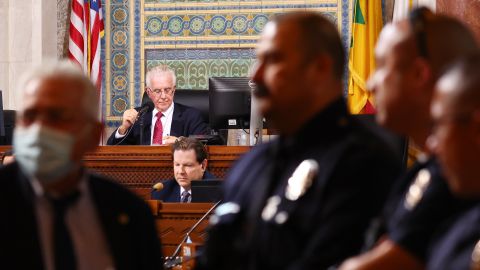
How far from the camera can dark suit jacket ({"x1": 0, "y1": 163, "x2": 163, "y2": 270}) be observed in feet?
9.02

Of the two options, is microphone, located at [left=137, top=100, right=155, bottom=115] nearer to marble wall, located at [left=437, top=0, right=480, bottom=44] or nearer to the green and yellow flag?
the green and yellow flag

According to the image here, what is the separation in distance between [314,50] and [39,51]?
9.94 metres

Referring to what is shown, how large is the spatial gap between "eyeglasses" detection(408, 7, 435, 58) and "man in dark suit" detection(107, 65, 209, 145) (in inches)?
284

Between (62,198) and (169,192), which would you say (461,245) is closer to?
(62,198)

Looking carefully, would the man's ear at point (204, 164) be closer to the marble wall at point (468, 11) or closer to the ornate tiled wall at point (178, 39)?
the marble wall at point (468, 11)

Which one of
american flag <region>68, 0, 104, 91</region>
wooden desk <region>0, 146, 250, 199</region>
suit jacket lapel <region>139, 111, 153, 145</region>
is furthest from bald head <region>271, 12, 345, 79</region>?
american flag <region>68, 0, 104, 91</region>

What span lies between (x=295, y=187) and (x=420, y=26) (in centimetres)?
51

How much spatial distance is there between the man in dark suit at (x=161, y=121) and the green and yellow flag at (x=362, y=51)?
208 cm

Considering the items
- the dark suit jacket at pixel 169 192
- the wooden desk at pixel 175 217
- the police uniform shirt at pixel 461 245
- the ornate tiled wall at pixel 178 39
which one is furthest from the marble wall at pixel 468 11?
the ornate tiled wall at pixel 178 39

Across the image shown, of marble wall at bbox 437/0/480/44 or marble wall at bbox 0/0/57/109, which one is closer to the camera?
marble wall at bbox 437/0/480/44

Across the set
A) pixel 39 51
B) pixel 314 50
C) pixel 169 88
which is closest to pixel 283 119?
pixel 314 50

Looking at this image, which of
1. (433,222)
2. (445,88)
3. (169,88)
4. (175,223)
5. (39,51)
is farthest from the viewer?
(39,51)

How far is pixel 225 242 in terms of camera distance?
279cm

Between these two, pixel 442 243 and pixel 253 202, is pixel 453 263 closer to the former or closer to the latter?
pixel 442 243
